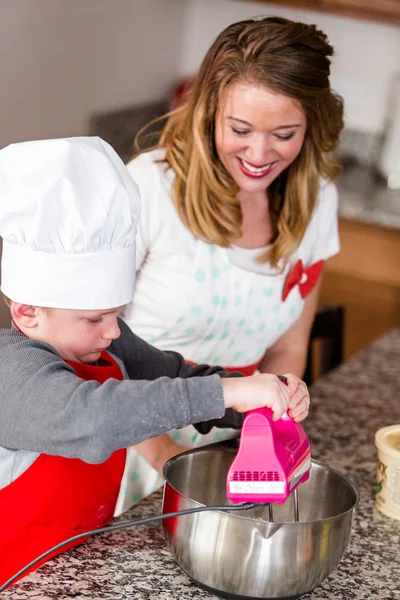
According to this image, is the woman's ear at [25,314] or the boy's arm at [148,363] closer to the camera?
the woman's ear at [25,314]

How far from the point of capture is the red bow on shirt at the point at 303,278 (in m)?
1.67

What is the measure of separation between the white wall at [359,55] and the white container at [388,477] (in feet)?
6.98

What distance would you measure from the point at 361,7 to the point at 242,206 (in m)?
1.57

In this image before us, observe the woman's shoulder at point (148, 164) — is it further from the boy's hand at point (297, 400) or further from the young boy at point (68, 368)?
the boy's hand at point (297, 400)

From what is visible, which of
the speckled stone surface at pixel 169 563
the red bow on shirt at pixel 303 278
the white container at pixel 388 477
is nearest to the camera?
the speckled stone surface at pixel 169 563

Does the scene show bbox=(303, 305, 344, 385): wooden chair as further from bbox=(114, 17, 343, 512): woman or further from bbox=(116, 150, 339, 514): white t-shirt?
bbox=(116, 150, 339, 514): white t-shirt

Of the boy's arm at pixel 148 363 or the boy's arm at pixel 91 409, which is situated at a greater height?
the boy's arm at pixel 91 409

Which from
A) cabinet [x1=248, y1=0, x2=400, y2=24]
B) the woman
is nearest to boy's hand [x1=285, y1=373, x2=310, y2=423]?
the woman

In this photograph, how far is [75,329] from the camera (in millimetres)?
1057

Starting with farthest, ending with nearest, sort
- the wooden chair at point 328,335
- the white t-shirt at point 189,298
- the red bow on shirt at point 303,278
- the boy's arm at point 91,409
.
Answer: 1. the wooden chair at point 328,335
2. the red bow on shirt at point 303,278
3. the white t-shirt at point 189,298
4. the boy's arm at point 91,409

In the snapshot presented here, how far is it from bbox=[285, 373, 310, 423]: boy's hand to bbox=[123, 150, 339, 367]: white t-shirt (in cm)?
49

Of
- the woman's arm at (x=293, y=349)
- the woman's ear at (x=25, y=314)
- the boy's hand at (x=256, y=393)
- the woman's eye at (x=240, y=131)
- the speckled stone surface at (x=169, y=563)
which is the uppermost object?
the woman's eye at (x=240, y=131)

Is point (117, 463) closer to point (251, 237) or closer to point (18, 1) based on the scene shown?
point (251, 237)

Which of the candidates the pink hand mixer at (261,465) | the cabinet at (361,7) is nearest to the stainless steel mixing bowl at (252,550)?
the pink hand mixer at (261,465)
